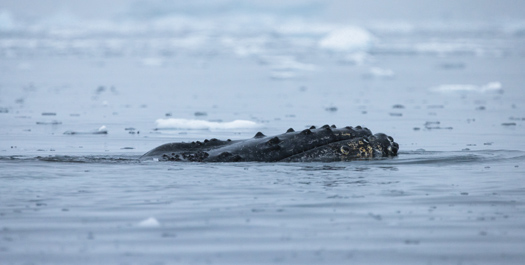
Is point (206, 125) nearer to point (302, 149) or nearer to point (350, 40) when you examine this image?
point (302, 149)

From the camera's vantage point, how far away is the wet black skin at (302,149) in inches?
370

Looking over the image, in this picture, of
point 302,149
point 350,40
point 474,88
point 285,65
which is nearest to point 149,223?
point 302,149

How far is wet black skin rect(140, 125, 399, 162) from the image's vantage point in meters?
9.39

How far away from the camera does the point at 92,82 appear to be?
89.9ft

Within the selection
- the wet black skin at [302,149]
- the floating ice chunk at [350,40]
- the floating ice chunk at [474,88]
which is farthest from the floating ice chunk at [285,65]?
the wet black skin at [302,149]

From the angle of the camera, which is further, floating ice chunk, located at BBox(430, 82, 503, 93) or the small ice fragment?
floating ice chunk, located at BBox(430, 82, 503, 93)

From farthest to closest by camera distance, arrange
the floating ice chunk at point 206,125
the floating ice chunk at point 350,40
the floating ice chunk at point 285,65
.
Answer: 1. the floating ice chunk at point 350,40
2. the floating ice chunk at point 285,65
3. the floating ice chunk at point 206,125

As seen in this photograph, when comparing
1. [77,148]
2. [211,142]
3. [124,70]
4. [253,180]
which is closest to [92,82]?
[124,70]

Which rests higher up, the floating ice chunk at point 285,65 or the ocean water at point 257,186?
the floating ice chunk at point 285,65

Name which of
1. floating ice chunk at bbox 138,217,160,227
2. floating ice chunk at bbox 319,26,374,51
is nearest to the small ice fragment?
floating ice chunk at bbox 138,217,160,227

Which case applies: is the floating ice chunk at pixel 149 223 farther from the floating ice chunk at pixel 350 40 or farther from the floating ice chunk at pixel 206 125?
the floating ice chunk at pixel 350 40

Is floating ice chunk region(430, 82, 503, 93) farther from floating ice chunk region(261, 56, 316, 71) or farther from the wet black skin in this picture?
the wet black skin

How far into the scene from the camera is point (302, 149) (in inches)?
374

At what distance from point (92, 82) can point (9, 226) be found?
21.8 meters
